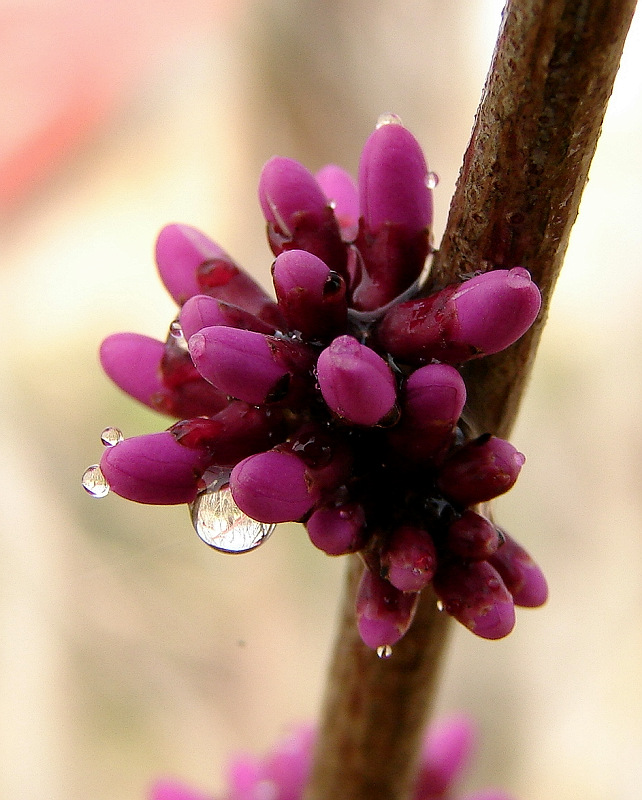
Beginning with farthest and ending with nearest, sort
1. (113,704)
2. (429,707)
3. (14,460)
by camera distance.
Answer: (14,460), (113,704), (429,707)

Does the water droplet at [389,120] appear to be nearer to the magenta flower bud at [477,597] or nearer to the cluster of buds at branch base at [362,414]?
the cluster of buds at branch base at [362,414]

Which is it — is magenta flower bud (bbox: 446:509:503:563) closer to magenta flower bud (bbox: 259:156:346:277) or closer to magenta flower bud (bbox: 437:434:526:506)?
magenta flower bud (bbox: 437:434:526:506)

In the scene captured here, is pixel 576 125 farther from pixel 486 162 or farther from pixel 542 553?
pixel 542 553

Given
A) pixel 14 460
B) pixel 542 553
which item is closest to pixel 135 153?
pixel 14 460

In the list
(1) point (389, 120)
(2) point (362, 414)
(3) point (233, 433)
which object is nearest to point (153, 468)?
(3) point (233, 433)

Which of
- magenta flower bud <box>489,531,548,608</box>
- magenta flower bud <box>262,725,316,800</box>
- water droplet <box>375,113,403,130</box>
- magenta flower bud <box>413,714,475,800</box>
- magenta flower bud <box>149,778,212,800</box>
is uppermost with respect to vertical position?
water droplet <box>375,113,403,130</box>

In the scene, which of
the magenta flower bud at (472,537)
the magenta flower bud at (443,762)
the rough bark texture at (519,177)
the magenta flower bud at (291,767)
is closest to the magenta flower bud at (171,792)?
the magenta flower bud at (291,767)

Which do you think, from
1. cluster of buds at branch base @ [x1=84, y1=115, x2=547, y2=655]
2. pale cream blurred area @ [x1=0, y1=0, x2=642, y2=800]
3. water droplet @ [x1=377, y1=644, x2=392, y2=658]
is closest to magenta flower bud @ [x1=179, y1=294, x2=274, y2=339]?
cluster of buds at branch base @ [x1=84, y1=115, x2=547, y2=655]
